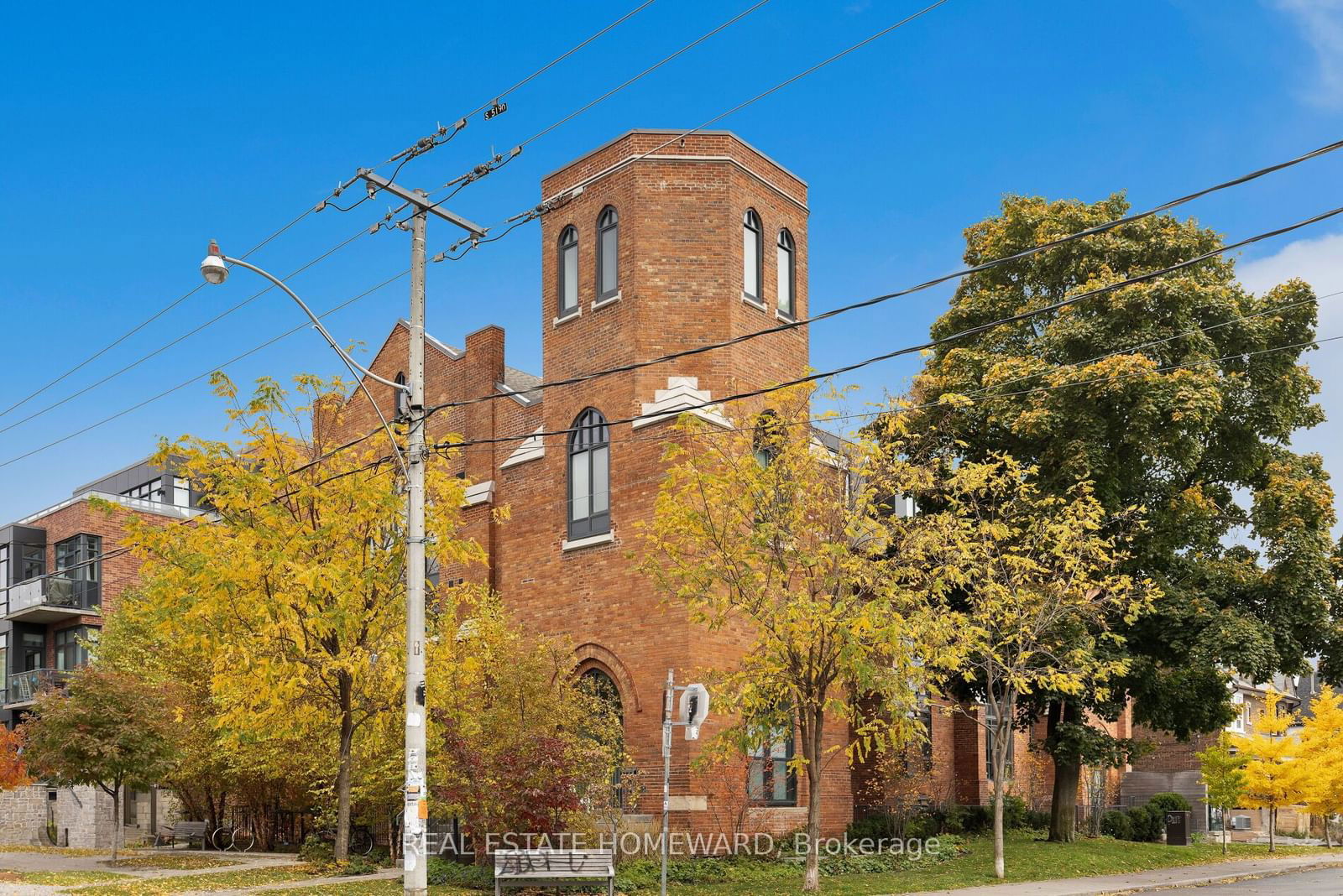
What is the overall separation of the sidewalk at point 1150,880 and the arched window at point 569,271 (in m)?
14.3

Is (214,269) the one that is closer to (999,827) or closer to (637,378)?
(637,378)

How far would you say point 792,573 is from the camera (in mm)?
20062

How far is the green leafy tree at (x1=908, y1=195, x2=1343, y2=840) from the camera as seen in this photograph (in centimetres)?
2603

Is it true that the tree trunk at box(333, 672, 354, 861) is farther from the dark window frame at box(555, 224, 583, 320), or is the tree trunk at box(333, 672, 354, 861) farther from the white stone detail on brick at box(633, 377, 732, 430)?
the dark window frame at box(555, 224, 583, 320)

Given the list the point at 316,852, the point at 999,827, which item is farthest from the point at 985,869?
the point at 316,852

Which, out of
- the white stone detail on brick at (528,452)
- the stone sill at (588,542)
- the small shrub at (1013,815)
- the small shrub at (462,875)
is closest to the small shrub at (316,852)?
the small shrub at (462,875)

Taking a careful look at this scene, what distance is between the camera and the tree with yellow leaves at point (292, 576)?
19188 millimetres

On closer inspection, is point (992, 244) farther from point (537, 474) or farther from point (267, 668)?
point (267, 668)

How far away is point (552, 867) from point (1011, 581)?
32.8ft

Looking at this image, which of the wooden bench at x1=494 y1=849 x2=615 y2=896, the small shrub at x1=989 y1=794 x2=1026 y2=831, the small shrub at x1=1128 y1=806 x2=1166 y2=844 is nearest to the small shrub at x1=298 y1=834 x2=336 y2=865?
the wooden bench at x1=494 y1=849 x2=615 y2=896

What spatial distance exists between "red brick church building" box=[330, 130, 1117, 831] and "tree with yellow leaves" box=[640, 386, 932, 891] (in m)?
3.17

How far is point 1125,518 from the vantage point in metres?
27.0

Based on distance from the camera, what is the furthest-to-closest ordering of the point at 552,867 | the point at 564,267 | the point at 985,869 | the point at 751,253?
the point at 564,267 → the point at 751,253 → the point at 985,869 → the point at 552,867

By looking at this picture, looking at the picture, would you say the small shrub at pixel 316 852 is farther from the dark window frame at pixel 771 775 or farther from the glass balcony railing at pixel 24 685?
the glass balcony railing at pixel 24 685
